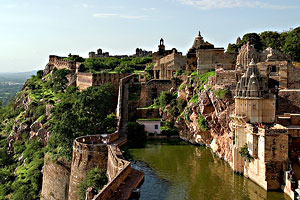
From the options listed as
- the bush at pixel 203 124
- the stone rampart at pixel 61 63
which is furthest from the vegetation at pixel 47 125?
the bush at pixel 203 124

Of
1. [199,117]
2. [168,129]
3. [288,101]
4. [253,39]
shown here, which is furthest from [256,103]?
[253,39]

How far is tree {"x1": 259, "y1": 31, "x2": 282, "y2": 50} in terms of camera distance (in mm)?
51594

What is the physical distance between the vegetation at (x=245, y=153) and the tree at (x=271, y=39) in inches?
1176

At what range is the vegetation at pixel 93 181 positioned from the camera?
82.5ft

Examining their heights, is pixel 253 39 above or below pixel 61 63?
above

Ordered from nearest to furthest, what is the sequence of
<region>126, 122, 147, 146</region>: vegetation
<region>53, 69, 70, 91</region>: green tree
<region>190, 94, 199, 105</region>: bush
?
<region>190, 94, 199, 105</region>: bush < <region>126, 122, 147, 146</region>: vegetation < <region>53, 69, 70, 91</region>: green tree

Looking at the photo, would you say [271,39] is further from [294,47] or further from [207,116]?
[207,116]

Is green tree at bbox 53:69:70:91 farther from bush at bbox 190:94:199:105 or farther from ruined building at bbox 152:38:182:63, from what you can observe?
bush at bbox 190:94:199:105

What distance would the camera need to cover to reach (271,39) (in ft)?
173

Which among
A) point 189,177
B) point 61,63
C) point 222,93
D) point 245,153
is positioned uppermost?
point 61,63

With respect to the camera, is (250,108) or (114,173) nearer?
(114,173)

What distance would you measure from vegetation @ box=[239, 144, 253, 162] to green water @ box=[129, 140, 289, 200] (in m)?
1.56

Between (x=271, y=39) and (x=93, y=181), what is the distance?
1498 inches

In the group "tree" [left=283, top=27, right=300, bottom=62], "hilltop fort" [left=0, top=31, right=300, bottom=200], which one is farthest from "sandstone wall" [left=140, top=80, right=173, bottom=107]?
"tree" [left=283, top=27, right=300, bottom=62]
